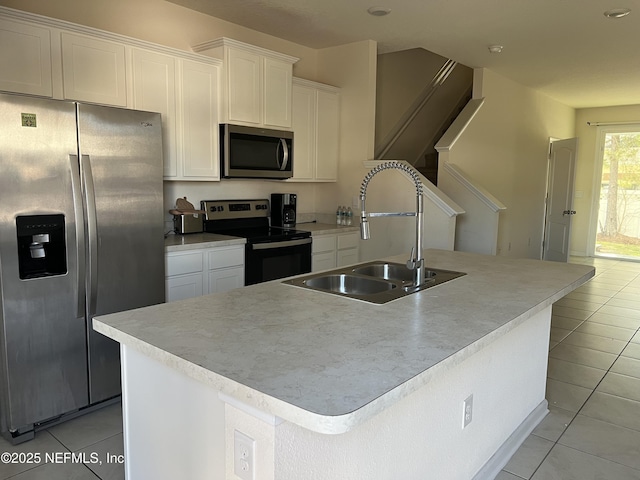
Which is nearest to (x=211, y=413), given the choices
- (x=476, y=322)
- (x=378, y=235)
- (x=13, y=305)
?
(x=476, y=322)

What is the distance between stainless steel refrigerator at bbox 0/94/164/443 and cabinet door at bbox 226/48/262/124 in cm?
99

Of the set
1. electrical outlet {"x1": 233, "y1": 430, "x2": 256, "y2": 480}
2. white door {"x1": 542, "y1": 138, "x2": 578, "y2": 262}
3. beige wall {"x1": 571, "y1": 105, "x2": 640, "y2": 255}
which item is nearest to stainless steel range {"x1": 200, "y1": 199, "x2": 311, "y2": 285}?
electrical outlet {"x1": 233, "y1": 430, "x2": 256, "y2": 480}

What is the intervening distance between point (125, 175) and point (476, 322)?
2.13 m

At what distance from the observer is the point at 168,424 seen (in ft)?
5.03

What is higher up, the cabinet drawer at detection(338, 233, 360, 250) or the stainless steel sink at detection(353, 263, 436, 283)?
the stainless steel sink at detection(353, 263, 436, 283)

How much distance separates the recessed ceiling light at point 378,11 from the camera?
147 inches

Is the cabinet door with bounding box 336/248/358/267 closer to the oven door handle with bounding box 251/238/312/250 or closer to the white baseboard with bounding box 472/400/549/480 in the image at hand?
the oven door handle with bounding box 251/238/312/250

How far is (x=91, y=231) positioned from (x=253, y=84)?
6.24 feet

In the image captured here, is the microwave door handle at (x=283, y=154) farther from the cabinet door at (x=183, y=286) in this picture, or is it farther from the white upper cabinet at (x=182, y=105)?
the cabinet door at (x=183, y=286)

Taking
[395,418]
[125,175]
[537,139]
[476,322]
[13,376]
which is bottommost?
[13,376]

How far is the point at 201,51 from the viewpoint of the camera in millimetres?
3855

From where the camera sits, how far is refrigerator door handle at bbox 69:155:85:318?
2566 millimetres

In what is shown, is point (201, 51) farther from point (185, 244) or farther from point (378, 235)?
point (378, 235)

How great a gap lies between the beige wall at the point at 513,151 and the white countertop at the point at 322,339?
3991 millimetres
